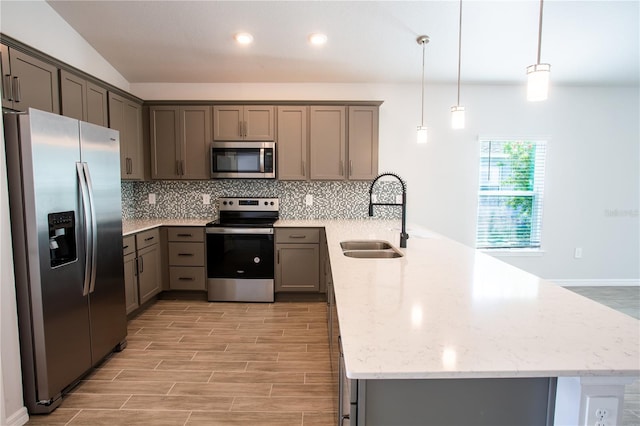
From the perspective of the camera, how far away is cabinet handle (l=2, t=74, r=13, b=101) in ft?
6.87

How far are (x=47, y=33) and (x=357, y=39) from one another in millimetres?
2700

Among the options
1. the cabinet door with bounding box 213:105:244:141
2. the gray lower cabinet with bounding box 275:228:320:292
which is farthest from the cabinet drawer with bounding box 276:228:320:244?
the cabinet door with bounding box 213:105:244:141

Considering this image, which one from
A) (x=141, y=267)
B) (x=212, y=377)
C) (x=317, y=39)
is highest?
(x=317, y=39)

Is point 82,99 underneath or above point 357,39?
underneath

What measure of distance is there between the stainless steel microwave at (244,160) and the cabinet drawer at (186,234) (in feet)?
2.24

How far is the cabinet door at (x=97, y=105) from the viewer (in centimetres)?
298

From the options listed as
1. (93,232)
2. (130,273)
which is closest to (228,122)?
(130,273)

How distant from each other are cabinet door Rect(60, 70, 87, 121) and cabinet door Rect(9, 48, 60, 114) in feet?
0.19

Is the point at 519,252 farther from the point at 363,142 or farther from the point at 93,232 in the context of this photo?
the point at 93,232

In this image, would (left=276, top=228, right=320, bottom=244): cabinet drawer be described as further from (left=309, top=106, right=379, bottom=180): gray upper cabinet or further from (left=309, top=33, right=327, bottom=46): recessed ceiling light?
(left=309, top=33, right=327, bottom=46): recessed ceiling light

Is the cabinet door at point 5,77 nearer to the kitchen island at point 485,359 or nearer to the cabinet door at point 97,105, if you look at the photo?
the cabinet door at point 97,105

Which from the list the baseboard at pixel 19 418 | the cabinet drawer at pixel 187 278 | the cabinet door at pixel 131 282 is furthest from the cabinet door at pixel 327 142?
the baseboard at pixel 19 418

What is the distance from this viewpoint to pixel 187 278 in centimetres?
381

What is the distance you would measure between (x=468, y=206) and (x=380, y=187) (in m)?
1.17
